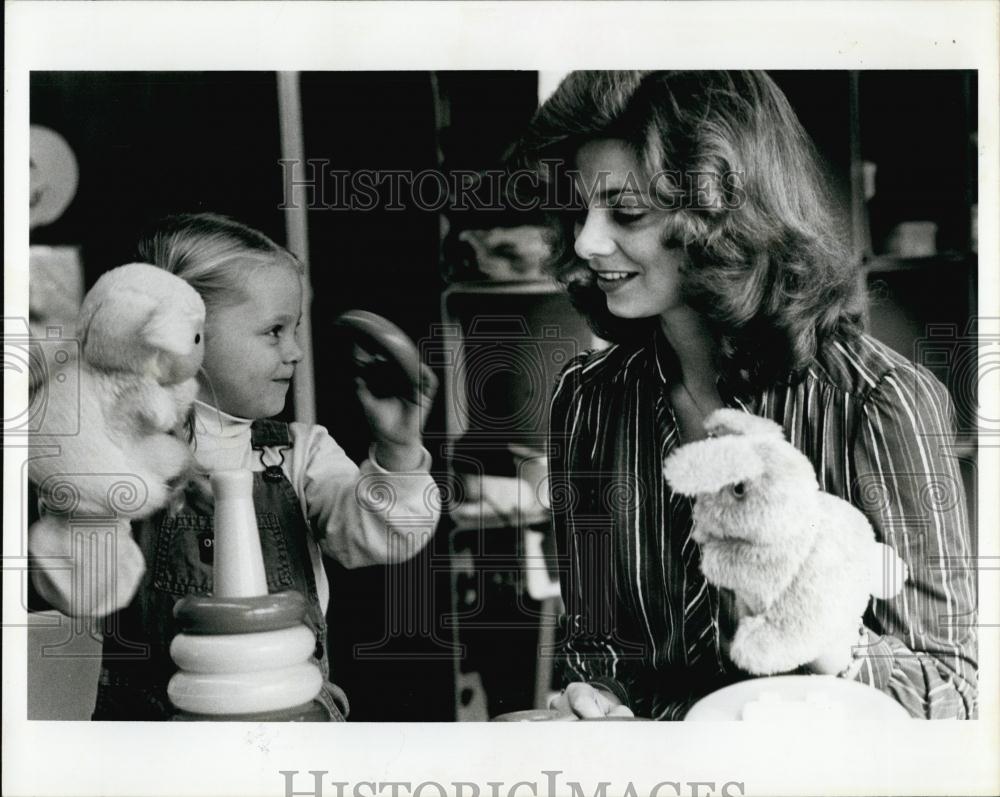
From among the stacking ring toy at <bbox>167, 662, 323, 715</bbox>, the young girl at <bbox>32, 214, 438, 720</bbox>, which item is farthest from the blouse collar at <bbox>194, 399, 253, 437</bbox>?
the stacking ring toy at <bbox>167, 662, 323, 715</bbox>

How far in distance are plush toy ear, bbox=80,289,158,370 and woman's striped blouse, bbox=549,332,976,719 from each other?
0.66m

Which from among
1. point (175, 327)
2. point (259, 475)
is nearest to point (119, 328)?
point (175, 327)

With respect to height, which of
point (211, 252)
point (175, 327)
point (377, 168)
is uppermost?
point (377, 168)

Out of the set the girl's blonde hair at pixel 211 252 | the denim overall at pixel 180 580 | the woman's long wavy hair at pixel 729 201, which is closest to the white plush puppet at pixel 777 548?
the woman's long wavy hair at pixel 729 201

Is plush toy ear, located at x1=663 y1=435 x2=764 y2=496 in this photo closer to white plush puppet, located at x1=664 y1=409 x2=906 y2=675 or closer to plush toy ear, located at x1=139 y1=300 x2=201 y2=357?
white plush puppet, located at x1=664 y1=409 x2=906 y2=675

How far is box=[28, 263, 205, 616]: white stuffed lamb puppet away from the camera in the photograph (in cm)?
164

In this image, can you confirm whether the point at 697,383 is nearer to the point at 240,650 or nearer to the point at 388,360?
the point at 388,360

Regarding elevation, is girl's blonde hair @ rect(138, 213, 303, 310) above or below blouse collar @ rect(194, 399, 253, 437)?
above

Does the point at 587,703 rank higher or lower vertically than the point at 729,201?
lower

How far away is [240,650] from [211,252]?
62 centimetres

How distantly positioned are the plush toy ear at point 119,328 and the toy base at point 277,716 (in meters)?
0.55

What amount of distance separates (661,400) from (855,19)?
68 cm

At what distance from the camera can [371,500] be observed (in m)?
1.66

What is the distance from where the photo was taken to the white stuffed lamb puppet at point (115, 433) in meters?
1.64
